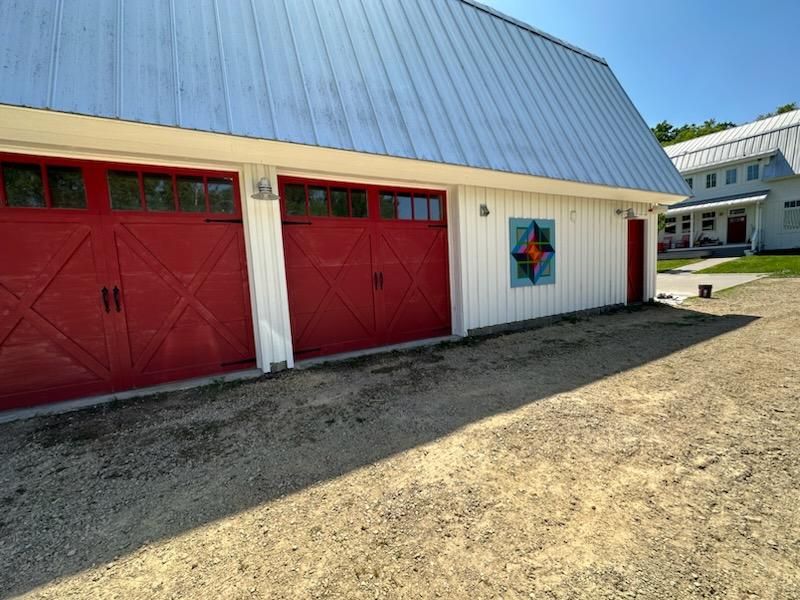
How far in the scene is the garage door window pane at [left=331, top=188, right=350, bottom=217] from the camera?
18.4ft

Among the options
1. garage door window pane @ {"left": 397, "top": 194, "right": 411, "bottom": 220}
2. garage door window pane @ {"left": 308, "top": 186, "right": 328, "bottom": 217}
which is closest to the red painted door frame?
garage door window pane @ {"left": 397, "top": 194, "right": 411, "bottom": 220}

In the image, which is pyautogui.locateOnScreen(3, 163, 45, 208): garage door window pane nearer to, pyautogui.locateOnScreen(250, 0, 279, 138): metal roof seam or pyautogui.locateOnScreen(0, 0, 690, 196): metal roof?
pyautogui.locateOnScreen(0, 0, 690, 196): metal roof

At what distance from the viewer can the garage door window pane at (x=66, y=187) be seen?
3938 mm

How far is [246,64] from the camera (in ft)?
13.4

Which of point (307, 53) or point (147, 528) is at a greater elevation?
point (307, 53)

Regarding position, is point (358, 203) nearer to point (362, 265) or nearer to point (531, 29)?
point (362, 265)

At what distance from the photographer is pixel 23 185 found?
3818mm

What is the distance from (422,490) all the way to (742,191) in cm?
2937

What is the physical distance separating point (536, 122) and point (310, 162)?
4.38m

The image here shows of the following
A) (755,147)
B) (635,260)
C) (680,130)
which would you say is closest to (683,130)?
(680,130)

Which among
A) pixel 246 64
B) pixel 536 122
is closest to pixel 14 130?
pixel 246 64

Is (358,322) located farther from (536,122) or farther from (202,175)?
(536,122)

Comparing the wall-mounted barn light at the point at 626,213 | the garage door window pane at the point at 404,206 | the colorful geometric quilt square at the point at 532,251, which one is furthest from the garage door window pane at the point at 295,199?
the wall-mounted barn light at the point at 626,213

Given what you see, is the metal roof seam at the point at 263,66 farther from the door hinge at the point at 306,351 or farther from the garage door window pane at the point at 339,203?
the door hinge at the point at 306,351
